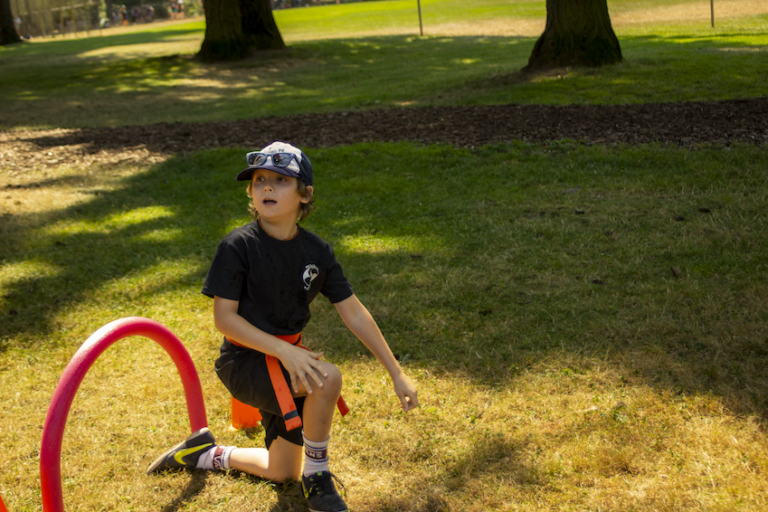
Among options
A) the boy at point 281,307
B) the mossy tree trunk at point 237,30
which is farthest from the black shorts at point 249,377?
the mossy tree trunk at point 237,30

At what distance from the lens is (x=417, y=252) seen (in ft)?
17.7

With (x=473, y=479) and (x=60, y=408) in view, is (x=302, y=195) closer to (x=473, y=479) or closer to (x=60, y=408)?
(x=60, y=408)

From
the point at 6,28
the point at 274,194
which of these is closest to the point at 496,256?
the point at 274,194

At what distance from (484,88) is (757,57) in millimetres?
5280

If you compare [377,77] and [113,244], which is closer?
[113,244]

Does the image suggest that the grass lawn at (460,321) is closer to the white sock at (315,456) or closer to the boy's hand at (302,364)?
the white sock at (315,456)

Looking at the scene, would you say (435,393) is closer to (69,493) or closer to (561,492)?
(561,492)

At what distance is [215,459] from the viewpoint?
9.93 ft

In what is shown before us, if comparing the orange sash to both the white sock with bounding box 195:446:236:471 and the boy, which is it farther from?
the white sock with bounding box 195:446:236:471

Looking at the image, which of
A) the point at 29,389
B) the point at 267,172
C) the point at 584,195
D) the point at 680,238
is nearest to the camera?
the point at 267,172

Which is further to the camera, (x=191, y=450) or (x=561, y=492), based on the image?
(x=191, y=450)

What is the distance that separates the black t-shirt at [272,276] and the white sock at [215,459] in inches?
29.2

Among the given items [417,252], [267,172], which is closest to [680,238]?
[417,252]

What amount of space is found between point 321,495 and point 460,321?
1852mm
